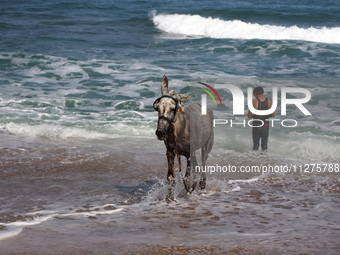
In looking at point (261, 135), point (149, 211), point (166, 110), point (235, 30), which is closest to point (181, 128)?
point (166, 110)

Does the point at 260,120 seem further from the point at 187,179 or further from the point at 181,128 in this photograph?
the point at 181,128

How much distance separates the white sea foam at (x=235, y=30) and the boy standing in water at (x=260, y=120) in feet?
66.9

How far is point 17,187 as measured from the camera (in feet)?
24.2

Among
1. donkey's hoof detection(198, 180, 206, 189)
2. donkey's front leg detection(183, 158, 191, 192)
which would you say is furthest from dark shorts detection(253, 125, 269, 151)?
donkey's front leg detection(183, 158, 191, 192)

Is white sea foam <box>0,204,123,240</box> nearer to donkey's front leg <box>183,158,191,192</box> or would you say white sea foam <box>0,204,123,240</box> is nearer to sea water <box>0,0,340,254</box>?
sea water <box>0,0,340,254</box>

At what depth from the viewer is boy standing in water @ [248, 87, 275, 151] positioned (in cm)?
798

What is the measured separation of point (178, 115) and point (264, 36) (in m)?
23.8

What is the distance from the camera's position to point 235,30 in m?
30.0

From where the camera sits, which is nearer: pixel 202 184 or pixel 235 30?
pixel 202 184

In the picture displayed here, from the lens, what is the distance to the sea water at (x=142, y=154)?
5375mm

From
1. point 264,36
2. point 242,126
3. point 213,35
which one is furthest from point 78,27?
point 242,126

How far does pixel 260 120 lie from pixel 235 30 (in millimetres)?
22592

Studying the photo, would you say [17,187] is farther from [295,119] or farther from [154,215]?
[295,119]

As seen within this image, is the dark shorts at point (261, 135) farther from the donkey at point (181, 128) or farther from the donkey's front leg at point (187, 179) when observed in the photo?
the donkey's front leg at point (187, 179)
